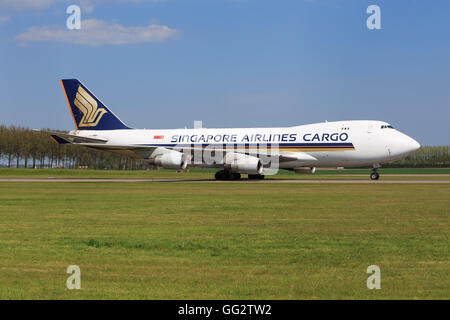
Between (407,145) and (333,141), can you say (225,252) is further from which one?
(407,145)

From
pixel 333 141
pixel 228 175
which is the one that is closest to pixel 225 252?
pixel 333 141

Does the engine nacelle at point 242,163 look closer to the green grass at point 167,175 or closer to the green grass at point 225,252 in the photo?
the green grass at point 167,175

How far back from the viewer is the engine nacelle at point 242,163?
49159 millimetres

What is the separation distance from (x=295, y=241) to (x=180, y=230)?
3.51 metres

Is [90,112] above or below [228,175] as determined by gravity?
above

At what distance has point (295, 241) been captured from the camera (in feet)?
43.9

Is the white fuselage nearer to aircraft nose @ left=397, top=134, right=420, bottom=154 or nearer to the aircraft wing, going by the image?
aircraft nose @ left=397, top=134, right=420, bottom=154

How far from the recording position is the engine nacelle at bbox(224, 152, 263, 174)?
4916 cm

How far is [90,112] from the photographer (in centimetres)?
6134

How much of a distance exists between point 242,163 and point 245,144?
4285 mm

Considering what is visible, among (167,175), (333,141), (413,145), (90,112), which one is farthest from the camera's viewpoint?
(167,175)

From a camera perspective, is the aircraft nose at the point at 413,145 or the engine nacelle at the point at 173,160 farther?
the engine nacelle at the point at 173,160

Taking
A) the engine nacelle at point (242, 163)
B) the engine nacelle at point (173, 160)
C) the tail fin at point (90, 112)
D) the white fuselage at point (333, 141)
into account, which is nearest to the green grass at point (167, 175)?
the white fuselage at point (333, 141)
